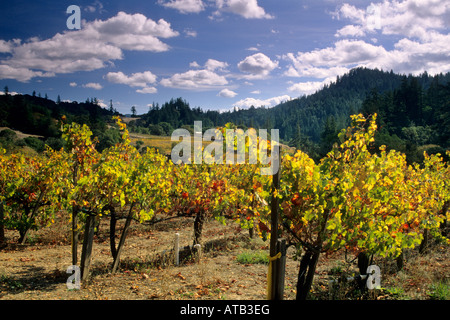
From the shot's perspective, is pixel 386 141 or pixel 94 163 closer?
pixel 94 163

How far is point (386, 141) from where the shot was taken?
4722 centimetres

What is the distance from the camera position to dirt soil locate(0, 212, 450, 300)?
698 cm

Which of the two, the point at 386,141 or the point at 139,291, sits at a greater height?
the point at 386,141

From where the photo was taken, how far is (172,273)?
8.39m

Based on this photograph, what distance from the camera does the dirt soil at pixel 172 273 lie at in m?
6.98

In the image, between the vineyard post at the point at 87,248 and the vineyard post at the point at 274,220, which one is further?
the vineyard post at the point at 87,248

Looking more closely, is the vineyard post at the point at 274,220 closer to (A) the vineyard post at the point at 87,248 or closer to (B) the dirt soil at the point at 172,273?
(B) the dirt soil at the point at 172,273

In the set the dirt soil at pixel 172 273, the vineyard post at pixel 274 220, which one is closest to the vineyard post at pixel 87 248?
the dirt soil at pixel 172 273

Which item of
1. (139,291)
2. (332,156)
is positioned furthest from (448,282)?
(139,291)

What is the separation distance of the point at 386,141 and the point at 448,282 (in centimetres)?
4467

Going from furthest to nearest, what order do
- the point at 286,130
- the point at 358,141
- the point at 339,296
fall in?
the point at 286,130
the point at 339,296
the point at 358,141

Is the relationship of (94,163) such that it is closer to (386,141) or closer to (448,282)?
(448,282)

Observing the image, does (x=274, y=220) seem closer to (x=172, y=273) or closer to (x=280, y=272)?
(x=280, y=272)

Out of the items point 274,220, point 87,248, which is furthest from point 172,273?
point 274,220
